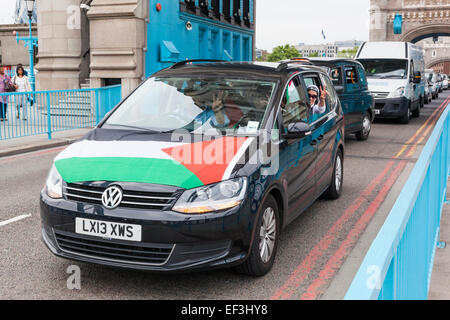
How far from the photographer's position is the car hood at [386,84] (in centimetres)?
1805

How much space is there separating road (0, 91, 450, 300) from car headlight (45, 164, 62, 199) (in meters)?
0.74

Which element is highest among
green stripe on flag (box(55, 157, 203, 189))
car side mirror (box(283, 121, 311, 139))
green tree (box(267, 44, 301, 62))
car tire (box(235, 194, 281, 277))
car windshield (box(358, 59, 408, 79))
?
green tree (box(267, 44, 301, 62))

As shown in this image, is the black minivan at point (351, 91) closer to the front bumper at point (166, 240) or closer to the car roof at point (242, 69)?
the car roof at point (242, 69)

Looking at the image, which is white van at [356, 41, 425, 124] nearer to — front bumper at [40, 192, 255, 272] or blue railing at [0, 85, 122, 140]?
blue railing at [0, 85, 122, 140]

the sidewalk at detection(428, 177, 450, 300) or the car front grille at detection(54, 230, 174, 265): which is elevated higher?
the car front grille at detection(54, 230, 174, 265)

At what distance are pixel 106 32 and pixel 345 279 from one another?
60.7 ft

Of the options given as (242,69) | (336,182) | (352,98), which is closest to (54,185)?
(242,69)

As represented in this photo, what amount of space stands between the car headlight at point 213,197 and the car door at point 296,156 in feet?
2.67

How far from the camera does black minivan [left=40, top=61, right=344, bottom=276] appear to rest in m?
4.10

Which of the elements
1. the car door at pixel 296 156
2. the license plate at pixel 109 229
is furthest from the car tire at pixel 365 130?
the license plate at pixel 109 229

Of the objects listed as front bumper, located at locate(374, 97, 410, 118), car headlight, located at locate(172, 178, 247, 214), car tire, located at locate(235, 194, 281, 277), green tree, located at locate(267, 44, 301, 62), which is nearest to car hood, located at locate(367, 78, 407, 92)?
front bumper, located at locate(374, 97, 410, 118)

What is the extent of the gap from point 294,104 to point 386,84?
1328cm

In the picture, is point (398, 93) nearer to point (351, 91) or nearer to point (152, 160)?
point (351, 91)
